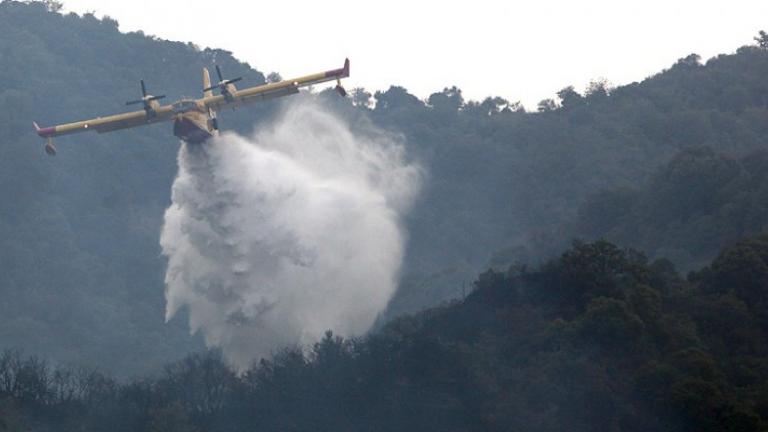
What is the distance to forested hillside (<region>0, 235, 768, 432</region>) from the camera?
149 ft

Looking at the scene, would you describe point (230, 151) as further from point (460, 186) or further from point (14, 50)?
point (14, 50)

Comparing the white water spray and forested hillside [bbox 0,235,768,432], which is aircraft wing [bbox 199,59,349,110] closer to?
the white water spray

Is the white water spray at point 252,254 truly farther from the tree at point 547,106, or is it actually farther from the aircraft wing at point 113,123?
the tree at point 547,106

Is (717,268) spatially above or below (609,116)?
below

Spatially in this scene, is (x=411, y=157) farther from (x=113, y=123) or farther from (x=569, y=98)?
(x=113, y=123)

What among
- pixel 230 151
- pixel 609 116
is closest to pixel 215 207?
pixel 230 151

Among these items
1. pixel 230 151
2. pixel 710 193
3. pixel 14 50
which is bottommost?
pixel 710 193

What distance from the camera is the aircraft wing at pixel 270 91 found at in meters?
55.5

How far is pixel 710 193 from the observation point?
72.7 meters

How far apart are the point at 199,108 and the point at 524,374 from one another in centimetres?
1478

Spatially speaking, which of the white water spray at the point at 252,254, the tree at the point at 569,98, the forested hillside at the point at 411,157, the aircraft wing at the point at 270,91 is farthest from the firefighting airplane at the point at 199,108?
the tree at the point at 569,98

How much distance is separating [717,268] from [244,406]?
17295 mm

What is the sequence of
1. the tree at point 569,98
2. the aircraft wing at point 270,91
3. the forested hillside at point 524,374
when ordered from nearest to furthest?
the forested hillside at point 524,374
the aircraft wing at point 270,91
the tree at point 569,98

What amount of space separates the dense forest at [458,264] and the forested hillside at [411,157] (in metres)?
0.17
